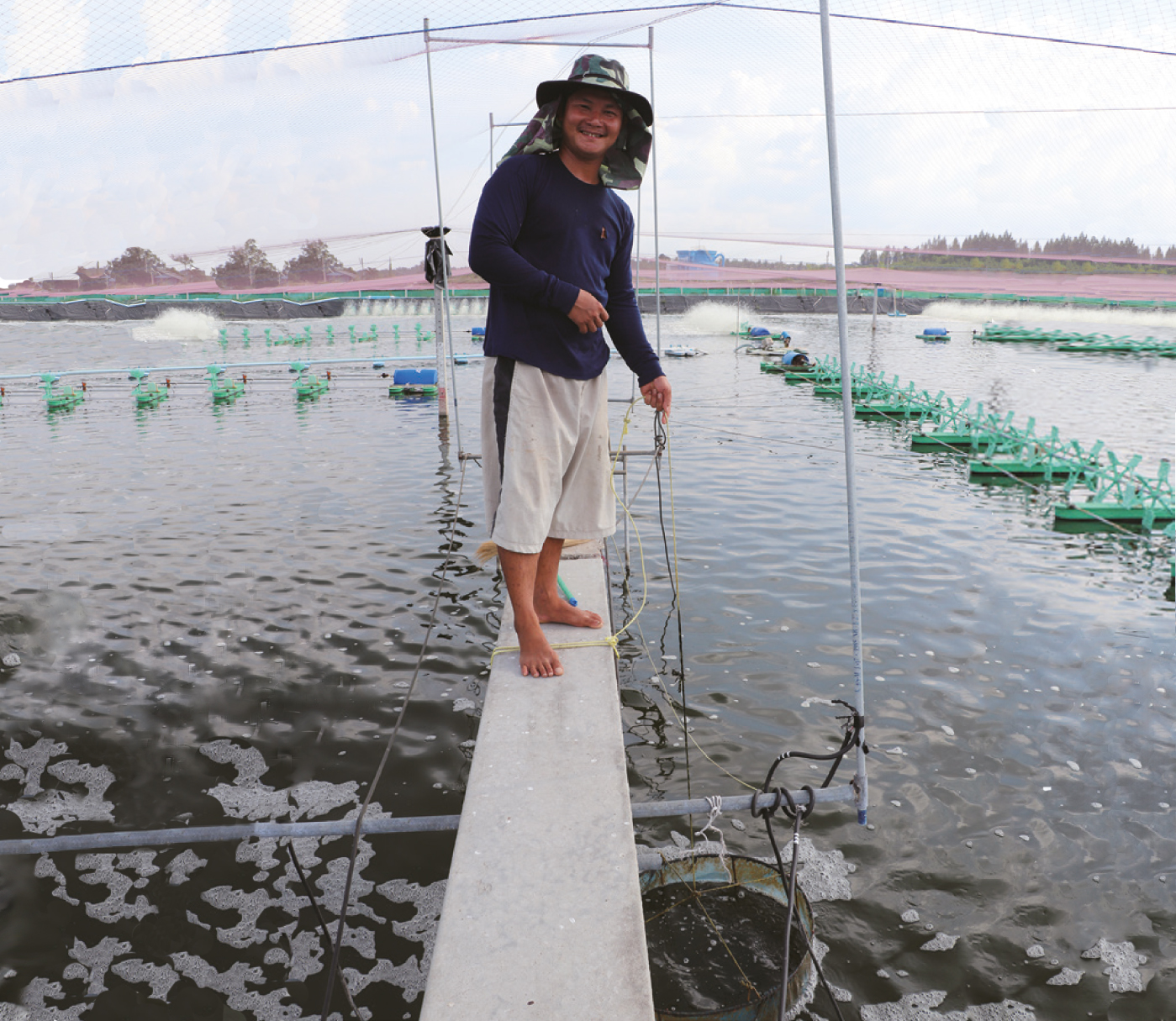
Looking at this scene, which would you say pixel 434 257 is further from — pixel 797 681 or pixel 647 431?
pixel 797 681

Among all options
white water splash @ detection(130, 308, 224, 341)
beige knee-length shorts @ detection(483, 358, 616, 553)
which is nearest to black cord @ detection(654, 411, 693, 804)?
beige knee-length shorts @ detection(483, 358, 616, 553)

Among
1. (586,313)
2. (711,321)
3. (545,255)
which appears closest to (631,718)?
(586,313)

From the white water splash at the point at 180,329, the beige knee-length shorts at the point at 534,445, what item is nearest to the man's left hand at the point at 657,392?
the beige knee-length shorts at the point at 534,445

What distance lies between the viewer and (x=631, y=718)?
5402 mm

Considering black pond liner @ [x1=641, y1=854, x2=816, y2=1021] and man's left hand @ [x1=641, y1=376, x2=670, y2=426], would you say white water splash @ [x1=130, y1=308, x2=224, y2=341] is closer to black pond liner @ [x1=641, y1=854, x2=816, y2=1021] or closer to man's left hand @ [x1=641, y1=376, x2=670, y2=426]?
man's left hand @ [x1=641, y1=376, x2=670, y2=426]

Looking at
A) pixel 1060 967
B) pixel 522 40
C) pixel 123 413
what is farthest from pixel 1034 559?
pixel 123 413

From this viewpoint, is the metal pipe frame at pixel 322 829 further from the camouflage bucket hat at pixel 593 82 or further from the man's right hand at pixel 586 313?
the camouflage bucket hat at pixel 593 82

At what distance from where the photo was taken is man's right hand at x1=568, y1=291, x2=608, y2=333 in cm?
303

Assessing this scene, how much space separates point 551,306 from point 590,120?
28.4 inches

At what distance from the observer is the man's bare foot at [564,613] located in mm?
3855

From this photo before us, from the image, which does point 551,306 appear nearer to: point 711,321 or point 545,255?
point 545,255

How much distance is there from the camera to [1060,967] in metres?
3.41

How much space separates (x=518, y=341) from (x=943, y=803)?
350cm

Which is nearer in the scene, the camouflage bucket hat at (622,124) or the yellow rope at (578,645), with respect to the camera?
the camouflage bucket hat at (622,124)
